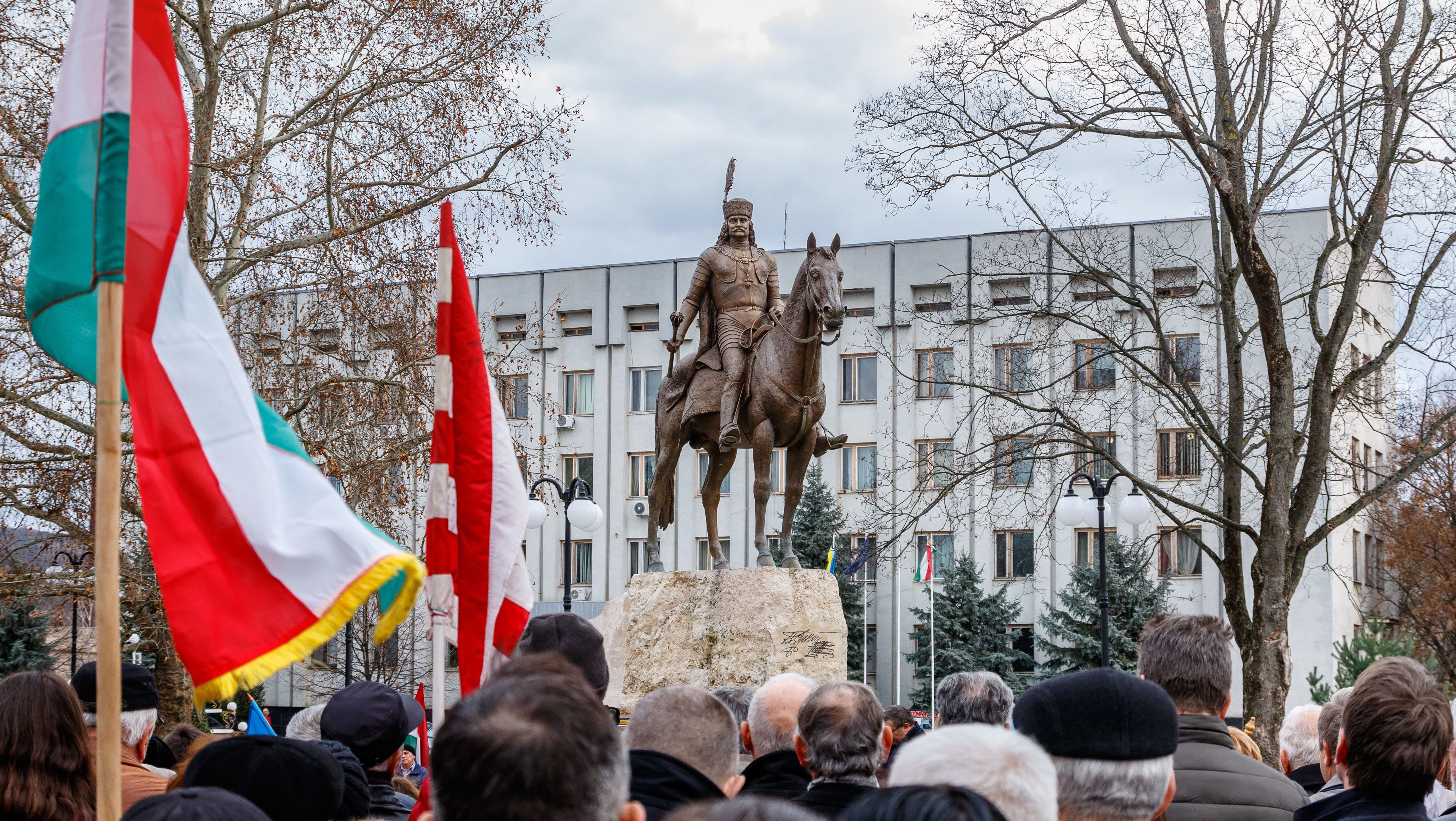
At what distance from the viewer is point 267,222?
19.2 meters

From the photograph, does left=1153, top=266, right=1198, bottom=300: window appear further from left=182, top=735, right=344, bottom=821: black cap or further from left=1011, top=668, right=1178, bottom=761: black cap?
left=182, top=735, right=344, bottom=821: black cap

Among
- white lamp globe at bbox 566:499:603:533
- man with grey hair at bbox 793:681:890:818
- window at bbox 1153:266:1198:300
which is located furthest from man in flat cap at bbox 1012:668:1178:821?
white lamp globe at bbox 566:499:603:533

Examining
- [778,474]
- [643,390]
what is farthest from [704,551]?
[643,390]

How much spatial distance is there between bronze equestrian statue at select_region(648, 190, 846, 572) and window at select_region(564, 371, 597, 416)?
3586cm

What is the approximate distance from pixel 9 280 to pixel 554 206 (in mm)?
6742

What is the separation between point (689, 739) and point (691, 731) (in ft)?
0.07

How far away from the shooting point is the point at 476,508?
188 inches

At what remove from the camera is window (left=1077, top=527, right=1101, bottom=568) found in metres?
43.1

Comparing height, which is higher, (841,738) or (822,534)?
(841,738)

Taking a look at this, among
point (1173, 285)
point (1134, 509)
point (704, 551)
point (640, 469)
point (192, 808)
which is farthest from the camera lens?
point (640, 469)

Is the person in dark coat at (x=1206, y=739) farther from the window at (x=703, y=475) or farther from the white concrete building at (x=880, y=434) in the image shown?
the window at (x=703, y=475)

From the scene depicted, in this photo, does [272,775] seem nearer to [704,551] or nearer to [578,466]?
[704,551]

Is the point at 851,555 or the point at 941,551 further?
the point at 941,551

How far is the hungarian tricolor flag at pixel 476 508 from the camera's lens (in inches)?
182
